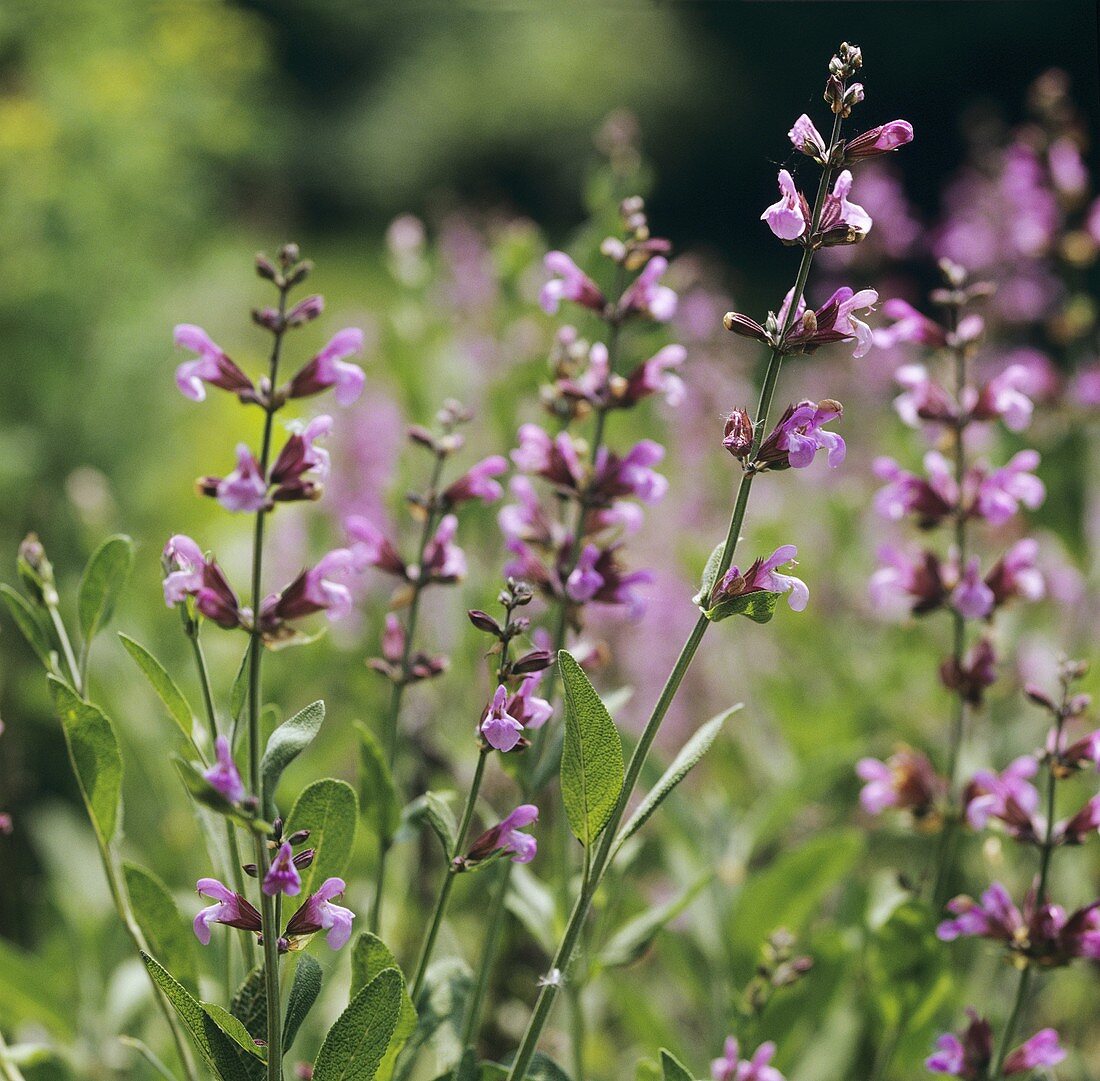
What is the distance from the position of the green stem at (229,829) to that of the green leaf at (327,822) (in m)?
0.03

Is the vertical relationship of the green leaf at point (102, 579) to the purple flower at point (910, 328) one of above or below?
below

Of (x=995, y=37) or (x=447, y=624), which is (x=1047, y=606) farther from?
(x=995, y=37)

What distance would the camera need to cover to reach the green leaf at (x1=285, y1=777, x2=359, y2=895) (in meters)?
0.59

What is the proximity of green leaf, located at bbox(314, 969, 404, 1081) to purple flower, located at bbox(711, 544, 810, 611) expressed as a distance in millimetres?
220

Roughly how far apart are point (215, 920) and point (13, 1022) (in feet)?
1.92

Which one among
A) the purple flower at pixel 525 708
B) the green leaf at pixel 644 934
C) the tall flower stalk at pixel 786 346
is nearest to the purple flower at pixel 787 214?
the tall flower stalk at pixel 786 346

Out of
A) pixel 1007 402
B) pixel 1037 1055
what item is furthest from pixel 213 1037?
pixel 1007 402

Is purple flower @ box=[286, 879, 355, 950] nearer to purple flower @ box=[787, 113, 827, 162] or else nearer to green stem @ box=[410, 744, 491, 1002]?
green stem @ box=[410, 744, 491, 1002]

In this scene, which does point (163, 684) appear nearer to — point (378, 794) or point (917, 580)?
point (378, 794)

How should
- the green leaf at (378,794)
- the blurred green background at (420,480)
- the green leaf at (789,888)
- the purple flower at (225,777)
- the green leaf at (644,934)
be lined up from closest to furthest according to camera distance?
the purple flower at (225,777)
the green leaf at (378,794)
the green leaf at (644,934)
the green leaf at (789,888)
the blurred green background at (420,480)

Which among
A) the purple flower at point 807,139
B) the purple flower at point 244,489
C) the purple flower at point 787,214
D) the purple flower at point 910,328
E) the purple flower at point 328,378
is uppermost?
the purple flower at point 807,139

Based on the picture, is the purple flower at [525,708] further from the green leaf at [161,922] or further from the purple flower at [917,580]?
A: the purple flower at [917,580]

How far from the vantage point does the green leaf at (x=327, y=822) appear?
1.93 feet

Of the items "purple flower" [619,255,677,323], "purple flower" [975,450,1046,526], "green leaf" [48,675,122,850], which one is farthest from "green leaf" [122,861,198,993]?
"purple flower" [975,450,1046,526]
